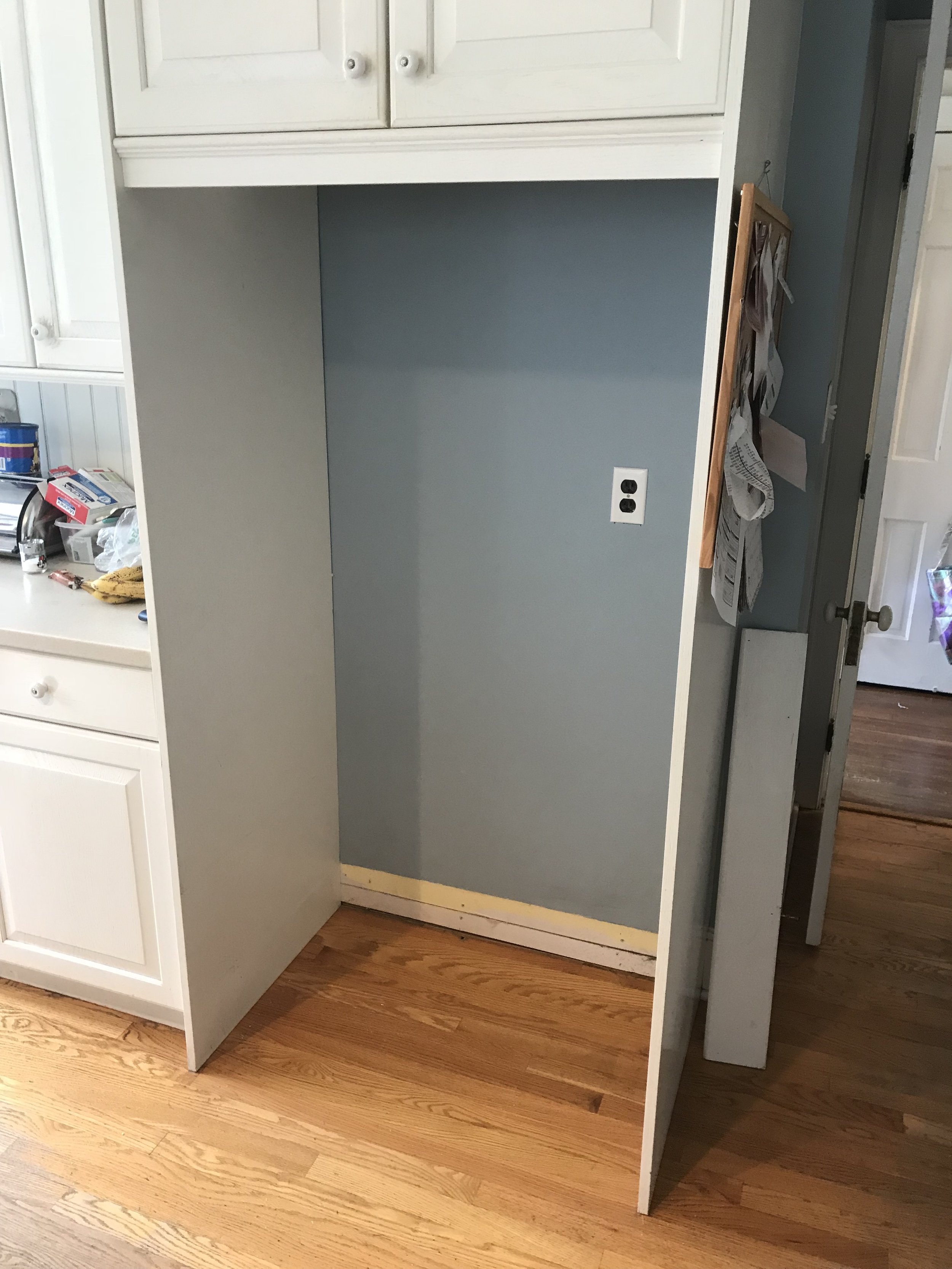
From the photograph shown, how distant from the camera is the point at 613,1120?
1.88 metres

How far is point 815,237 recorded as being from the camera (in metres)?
1.74

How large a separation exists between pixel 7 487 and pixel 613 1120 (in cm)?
191

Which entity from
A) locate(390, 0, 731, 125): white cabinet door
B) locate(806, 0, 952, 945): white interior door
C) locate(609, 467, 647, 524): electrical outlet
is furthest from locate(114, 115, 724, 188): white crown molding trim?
locate(806, 0, 952, 945): white interior door

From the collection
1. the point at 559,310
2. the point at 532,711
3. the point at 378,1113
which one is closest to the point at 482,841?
the point at 532,711

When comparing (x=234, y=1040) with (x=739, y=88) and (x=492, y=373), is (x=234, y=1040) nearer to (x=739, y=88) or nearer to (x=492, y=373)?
(x=492, y=373)

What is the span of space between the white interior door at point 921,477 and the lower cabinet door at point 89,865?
2.80m

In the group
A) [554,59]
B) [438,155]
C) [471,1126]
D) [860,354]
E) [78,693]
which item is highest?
[554,59]

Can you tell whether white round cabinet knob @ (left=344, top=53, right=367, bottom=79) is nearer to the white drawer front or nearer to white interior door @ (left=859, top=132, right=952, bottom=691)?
the white drawer front

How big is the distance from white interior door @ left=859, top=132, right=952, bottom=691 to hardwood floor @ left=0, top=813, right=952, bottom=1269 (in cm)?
189

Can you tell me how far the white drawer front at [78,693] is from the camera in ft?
5.89

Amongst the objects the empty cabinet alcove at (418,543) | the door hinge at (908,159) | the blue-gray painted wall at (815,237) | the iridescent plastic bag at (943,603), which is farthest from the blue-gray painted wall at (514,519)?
the iridescent plastic bag at (943,603)

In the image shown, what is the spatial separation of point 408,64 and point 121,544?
1147mm

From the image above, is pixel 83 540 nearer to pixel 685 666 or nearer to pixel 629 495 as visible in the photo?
pixel 629 495

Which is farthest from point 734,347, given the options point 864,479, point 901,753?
point 901,753
